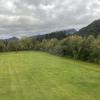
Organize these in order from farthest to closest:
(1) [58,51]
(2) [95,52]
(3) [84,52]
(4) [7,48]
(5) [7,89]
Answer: (4) [7,48], (1) [58,51], (3) [84,52], (2) [95,52], (5) [7,89]

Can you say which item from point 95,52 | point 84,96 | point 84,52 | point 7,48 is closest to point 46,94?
point 84,96

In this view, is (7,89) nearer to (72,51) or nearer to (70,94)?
(70,94)

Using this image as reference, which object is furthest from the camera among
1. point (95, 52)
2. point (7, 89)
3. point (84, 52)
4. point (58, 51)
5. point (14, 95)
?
point (58, 51)

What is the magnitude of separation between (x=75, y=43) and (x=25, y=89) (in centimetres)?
3971

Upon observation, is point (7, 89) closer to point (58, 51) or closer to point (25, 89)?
point (25, 89)

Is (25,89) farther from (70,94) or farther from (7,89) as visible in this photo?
(70,94)

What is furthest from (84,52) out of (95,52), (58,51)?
(58,51)

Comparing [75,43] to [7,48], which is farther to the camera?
[7,48]

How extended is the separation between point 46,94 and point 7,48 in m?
97.4

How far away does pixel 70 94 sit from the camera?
1611 centimetres

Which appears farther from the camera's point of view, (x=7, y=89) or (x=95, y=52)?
(x=95, y=52)

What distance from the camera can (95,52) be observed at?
46.4 meters

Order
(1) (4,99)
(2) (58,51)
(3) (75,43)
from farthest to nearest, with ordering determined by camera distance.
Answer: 1. (2) (58,51)
2. (3) (75,43)
3. (1) (4,99)

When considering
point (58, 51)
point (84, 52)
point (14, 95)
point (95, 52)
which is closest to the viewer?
point (14, 95)
